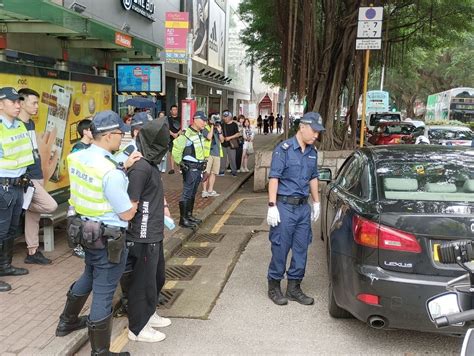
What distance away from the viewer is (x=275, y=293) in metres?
4.85

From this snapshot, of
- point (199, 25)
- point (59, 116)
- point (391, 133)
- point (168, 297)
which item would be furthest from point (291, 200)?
point (199, 25)

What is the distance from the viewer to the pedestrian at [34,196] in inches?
203

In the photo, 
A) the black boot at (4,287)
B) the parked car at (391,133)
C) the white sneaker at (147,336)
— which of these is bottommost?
the white sneaker at (147,336)

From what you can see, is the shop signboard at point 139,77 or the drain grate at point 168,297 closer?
the drain grate at point 168,297

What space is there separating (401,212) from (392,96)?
221 feet

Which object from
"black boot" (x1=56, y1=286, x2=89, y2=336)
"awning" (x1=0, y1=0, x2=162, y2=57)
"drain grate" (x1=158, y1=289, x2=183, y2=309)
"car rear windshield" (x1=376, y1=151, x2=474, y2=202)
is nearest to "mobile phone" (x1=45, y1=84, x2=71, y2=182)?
"awning" (x1=0, y1=0, x2=162, y2=57)

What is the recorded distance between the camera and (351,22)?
12812 mm

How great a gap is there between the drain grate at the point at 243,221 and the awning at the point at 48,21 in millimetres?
3302

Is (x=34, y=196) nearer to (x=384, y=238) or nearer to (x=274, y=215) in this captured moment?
(x=274, y=215)

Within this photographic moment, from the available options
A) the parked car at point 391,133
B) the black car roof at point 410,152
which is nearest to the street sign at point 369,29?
the black car roof at point 410,152

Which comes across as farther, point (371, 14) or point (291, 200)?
point (371, 14)

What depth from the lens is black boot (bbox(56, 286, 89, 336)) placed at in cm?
386

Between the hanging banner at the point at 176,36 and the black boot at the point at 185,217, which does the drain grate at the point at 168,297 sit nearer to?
the black boot at the point at 185,217

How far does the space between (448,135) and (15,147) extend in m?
13.2
